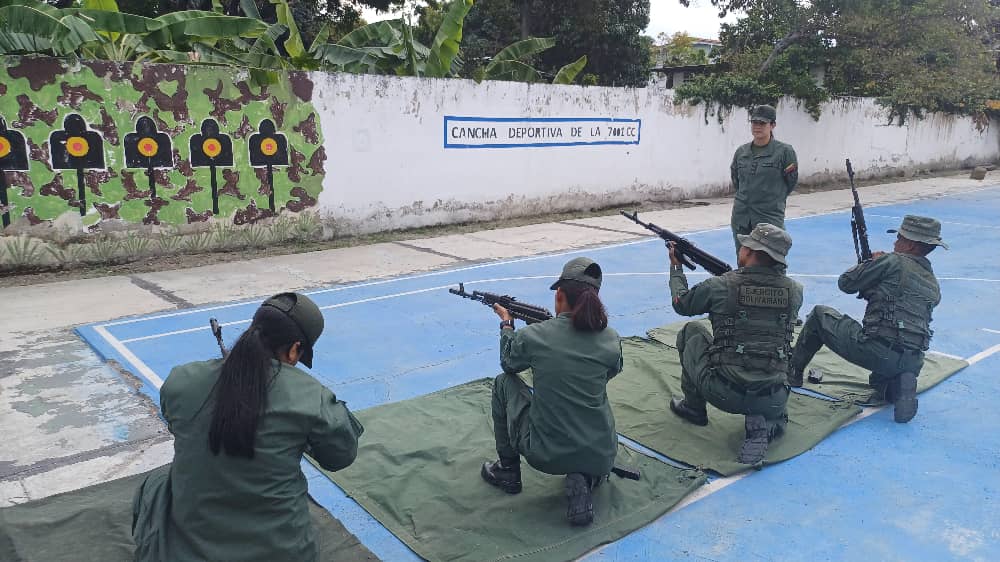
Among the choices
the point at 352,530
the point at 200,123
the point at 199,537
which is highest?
the point at 200,123

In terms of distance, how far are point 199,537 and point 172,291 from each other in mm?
5722

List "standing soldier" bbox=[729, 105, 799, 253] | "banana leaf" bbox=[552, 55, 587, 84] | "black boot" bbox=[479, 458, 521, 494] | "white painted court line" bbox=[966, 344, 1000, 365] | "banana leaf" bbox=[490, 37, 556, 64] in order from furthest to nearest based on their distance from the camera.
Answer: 1. "banana leaf" bbox=[552, 55, 587, 84]
2. "banana leaf" bbox=[490, 37, 556, 64]
3. "standing soldier" bbox=[729, 105, 799, 253]
4. "white painted court line" bbox=[966, 344, 1000, 365]
5. "black boot" bbox=[479, 458, 521, 494]

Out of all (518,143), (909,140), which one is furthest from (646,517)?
(909,140)

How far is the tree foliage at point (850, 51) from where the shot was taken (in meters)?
16.5

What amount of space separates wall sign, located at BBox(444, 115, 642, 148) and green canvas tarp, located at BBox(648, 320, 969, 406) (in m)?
6.56

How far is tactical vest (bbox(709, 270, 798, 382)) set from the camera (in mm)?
3930

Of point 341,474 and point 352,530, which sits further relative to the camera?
point 341,474

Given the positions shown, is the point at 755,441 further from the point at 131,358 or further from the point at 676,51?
the point at 676,51

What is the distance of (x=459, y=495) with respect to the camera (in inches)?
143

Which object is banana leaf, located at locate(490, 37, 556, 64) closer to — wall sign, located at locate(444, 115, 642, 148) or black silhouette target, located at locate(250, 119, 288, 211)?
wall sign, located at locate(444, 115, 642, 148)

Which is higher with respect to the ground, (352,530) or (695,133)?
(695,133)

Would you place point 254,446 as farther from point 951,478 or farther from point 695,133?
point 695,133

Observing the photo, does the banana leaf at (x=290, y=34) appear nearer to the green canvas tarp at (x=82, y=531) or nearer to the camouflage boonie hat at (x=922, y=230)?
the green canvas tarp at (x=82, y=531)

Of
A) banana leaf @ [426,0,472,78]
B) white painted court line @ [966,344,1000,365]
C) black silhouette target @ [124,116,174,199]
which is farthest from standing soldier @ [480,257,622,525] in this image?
banana leaf @ [426,0,472,78]
